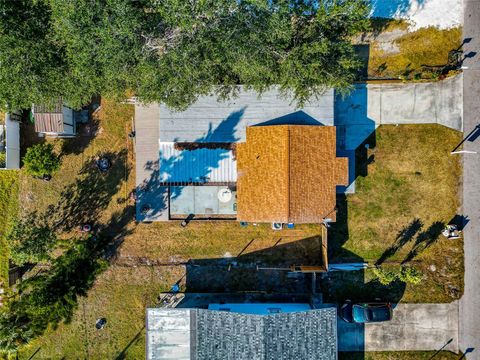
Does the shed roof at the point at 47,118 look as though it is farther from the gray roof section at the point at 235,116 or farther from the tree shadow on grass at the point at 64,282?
the tree shadow on grass at the point at 64,282

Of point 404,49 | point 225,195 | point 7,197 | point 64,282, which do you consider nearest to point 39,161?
point 7,197

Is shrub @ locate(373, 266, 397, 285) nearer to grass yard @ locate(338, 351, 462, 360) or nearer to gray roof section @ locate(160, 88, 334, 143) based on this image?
grass yard @ locate(338, 351, 462, 360)

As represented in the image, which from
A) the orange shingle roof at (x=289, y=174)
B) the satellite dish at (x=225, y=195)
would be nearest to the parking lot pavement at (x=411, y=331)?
the orange shingle roof at (x=289, y=174)

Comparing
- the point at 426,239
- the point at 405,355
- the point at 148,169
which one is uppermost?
the point at 148,169

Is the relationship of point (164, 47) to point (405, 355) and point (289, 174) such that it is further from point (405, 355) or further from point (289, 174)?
point (405, 355)

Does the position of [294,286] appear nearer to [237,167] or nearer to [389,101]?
[237,167]

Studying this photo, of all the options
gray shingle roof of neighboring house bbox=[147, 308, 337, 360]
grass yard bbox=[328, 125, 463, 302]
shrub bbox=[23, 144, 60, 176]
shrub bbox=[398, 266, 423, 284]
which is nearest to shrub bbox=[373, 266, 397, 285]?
shrub bbox=[398, 266, 423, 284]

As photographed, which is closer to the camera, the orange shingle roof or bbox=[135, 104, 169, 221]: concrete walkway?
the orange shingle roof
